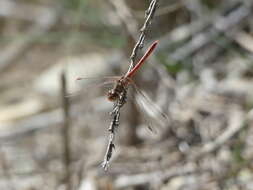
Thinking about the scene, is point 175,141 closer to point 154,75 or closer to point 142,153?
point 142,153

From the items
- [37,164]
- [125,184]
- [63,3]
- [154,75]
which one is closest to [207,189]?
[125,184]

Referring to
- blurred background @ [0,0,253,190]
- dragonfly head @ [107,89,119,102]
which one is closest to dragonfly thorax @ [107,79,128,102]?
dragonfly head @ [107,89,119,102]

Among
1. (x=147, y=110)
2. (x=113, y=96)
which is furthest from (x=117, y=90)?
(x=147, y=110)

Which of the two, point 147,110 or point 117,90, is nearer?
point 117,90

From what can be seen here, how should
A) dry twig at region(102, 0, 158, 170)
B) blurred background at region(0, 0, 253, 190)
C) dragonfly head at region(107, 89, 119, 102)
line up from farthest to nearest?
blurred background at region(0, 0, 253, 190), dragonfly head at region(107, 89, 119, 102), dry twig at region(102, 0, 158, 170)

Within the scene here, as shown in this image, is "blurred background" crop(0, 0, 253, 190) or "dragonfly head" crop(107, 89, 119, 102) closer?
"dragonfly head" crop(107, 89, 119, 102)

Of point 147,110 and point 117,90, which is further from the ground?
point 147,110

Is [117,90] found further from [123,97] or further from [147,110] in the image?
[147,110]

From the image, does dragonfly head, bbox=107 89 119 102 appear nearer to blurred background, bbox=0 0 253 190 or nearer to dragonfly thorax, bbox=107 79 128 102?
dragonfly thorax, bbox=107 79 128 102
